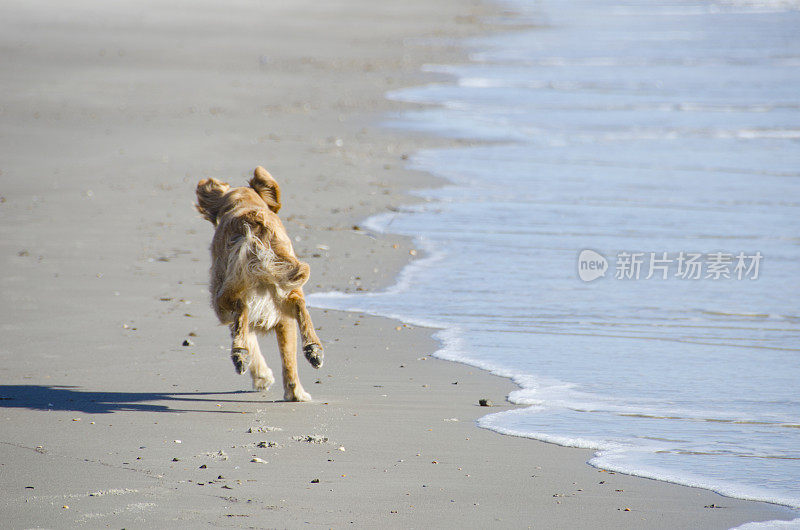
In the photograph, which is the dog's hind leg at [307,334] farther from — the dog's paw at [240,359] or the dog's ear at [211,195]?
the dog's ear at [211,195]

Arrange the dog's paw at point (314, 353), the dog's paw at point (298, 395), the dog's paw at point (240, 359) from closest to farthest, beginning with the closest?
the dog's paw at point (240, 359), the dog's paw at point (314, 353), the dog's paw at point (298, 395)

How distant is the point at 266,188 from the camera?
6.40m

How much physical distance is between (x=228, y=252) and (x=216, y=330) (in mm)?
1502

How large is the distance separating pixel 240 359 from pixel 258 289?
46 centimetres

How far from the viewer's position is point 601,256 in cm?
953

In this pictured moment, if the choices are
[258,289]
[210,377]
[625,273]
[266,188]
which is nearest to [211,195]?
[266,188]

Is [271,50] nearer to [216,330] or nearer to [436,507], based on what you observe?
[216,330]

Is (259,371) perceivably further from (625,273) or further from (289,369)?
(625,273)

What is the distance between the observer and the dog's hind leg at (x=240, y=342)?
18.3 feet

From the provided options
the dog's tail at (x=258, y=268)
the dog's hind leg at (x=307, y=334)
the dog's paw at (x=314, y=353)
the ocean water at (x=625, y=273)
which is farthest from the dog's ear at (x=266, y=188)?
the ocean water at (x=625, y=273)

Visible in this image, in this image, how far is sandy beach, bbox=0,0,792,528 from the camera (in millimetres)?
4488

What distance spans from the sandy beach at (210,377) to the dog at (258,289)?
29 centimetres

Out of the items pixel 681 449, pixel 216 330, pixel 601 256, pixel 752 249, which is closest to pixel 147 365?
pixel 216 330

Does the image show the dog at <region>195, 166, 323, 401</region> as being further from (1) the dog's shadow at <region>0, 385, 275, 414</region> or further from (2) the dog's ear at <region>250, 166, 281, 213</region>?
(1) the dog's shadow at <region>0, 385, 275, 414</region>
